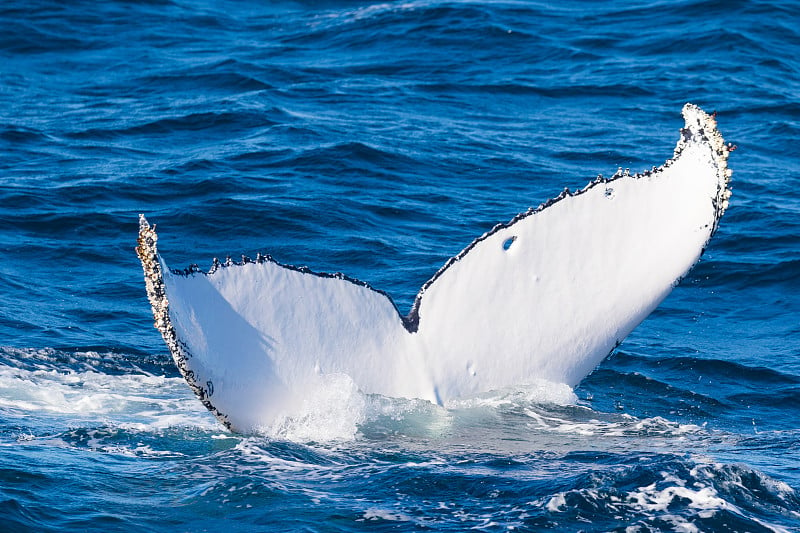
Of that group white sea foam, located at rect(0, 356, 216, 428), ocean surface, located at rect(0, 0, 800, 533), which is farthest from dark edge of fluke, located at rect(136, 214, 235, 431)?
white sea foam, located at rect(0, 356, 216, 428)

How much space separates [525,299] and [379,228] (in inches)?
277

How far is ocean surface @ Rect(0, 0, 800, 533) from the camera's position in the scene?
6977 mm

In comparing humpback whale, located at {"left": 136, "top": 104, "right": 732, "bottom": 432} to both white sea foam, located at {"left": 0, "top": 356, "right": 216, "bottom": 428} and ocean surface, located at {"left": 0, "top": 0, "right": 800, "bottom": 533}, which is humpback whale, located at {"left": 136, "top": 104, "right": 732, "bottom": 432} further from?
white sea foam, located at {"left": 0, "top": 356, "right": 216, "bottom": 428}

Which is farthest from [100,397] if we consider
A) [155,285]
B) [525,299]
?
[525,299]

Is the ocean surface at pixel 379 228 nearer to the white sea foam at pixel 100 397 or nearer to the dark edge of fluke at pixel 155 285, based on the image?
the white sea foam at pixel 100 397

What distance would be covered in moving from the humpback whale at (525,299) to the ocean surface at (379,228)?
0.82 ft

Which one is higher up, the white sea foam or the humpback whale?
the white sea foam

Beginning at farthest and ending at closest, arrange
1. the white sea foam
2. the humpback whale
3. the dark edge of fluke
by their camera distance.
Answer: the white sea foam → the humpback whale → the dark edge of fluke

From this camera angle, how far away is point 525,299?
23.1 feet

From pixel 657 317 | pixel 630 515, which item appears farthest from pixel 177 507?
pixel 657 317

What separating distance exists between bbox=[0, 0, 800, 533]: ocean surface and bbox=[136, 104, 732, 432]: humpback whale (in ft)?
0.82

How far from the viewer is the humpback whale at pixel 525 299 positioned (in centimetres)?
672

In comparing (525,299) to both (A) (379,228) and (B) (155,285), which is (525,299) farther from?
(A) (379,228)

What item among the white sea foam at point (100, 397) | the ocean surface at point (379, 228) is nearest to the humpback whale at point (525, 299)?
the ocean surface at point (379, 228)
